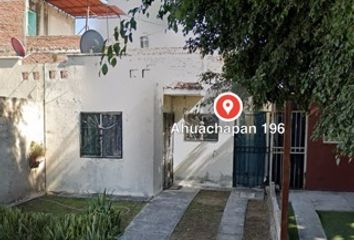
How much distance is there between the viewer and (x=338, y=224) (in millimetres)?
7715

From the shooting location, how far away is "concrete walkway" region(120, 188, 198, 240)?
23.9 ft

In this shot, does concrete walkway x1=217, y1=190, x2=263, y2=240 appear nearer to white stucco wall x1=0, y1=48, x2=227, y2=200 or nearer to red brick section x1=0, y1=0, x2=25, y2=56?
white stucco wall x1=0, y1=48, x2=227, y2=200

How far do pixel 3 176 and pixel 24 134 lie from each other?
1.36 m

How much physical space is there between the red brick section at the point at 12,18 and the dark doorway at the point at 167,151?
32.1 ft

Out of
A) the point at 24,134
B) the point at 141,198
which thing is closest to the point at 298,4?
the point at 141,198

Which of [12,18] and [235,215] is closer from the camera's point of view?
[235,215]

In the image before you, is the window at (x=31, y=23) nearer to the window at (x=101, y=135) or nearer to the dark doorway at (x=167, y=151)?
the window at (x=101, y=135)

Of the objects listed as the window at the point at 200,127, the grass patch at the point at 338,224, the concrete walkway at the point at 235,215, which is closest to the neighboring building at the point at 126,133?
the window at the point at 200,127

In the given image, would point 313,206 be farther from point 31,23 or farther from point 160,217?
point 31,23

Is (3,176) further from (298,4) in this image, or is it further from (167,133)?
(298,4)

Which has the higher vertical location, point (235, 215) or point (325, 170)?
point (325, 170)

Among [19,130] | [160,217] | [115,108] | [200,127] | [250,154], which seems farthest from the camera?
[200,127]

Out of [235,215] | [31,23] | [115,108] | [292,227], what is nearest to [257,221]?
[235,215]

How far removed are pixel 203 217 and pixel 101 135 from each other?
13.1ft
